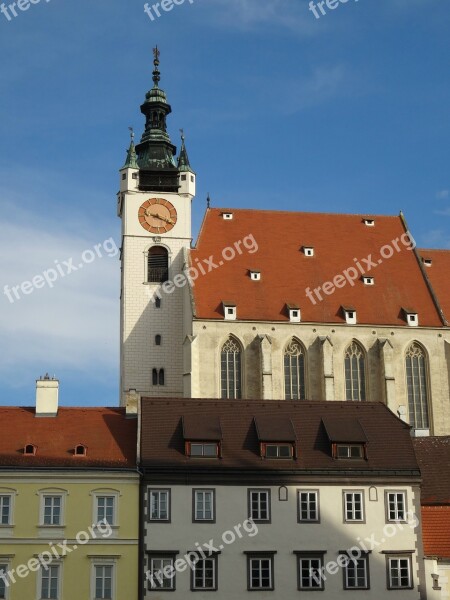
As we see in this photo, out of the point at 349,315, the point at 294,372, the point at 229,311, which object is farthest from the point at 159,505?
the point at 349,315

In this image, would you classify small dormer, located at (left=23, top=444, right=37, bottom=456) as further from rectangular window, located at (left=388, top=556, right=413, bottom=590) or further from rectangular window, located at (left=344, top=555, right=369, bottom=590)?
rectangular window, located at (left=388, top=556, right=413, bottom=590)

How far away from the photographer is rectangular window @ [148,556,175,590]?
125 ft

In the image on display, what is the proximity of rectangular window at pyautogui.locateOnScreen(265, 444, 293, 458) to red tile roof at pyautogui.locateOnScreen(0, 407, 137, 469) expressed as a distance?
5.23 metres

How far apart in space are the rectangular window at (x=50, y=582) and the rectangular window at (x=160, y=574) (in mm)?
3356

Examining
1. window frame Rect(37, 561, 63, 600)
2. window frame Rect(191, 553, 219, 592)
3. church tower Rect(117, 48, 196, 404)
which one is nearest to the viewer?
window frame Rect(37, 561, 63, 600)

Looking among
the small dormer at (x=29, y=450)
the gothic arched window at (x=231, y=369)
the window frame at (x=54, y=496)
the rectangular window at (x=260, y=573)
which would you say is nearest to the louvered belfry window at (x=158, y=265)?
the gothic arched window at (x=231, y=369)

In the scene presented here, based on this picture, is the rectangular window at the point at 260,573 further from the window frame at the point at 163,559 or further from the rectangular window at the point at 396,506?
the rectangular window at the point at 396,506

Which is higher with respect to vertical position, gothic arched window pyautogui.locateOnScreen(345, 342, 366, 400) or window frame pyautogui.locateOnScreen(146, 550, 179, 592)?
gothic arched window pyautogui.locateOnScreen(345, 342, 366, 400)

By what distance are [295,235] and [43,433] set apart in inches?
1335

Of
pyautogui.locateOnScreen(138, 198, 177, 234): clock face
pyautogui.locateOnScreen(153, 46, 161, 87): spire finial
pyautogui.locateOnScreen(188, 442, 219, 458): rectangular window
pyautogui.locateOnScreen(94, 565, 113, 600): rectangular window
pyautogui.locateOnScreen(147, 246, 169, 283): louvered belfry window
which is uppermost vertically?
pyautogui.locateOnScreen(153, 46, 161, 87): spire finial

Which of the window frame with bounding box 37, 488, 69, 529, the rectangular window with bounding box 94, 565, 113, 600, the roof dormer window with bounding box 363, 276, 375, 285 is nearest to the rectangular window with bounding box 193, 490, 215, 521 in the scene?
the rectangular window with bounding box 94, 565, 113, 600

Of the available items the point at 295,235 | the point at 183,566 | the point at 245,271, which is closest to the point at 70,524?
the point at 183,566

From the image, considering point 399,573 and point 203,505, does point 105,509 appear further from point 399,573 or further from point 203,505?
point 399,573

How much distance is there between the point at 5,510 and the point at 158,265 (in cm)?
3254
